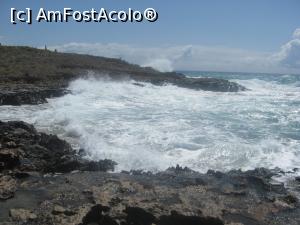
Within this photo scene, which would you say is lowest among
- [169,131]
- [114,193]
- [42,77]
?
[169,131]

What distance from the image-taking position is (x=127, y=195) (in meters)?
5.42

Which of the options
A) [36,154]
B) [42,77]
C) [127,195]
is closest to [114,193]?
[127,195]

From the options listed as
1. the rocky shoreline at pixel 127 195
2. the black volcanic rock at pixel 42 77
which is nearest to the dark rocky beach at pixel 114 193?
the rocky shoreline at pixel 127 195

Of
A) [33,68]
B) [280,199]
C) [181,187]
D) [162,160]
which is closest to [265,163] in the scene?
[162,160]

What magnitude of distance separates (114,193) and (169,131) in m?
6.46

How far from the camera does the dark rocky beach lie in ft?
15.8

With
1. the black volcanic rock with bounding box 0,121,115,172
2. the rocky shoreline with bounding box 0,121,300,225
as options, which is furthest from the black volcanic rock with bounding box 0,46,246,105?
the rocky shoreline with bounding box 0,121,300,225

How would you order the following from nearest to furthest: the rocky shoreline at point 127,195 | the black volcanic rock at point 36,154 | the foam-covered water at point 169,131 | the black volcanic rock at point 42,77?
1. the rocky shoreline at point 127,195
2. the black volcanic rock at point 36,154
3. the foam-covered water at point 169,131
4. the black volcanic rock at point 42,77

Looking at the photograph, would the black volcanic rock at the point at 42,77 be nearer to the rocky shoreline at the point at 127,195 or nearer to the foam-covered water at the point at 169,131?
the foam-covered water at the point at 169,131

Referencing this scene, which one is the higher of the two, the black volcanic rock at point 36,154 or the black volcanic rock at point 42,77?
the black volcanic rock at point 42,77

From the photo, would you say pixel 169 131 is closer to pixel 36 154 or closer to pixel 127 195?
pixel 36 154

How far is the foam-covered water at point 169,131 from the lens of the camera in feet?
29.4

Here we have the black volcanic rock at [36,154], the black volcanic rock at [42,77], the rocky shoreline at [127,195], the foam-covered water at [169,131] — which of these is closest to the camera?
the rocky shoreline at [127,195]

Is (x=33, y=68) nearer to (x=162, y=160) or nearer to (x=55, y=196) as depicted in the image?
(x=162, y=160)
